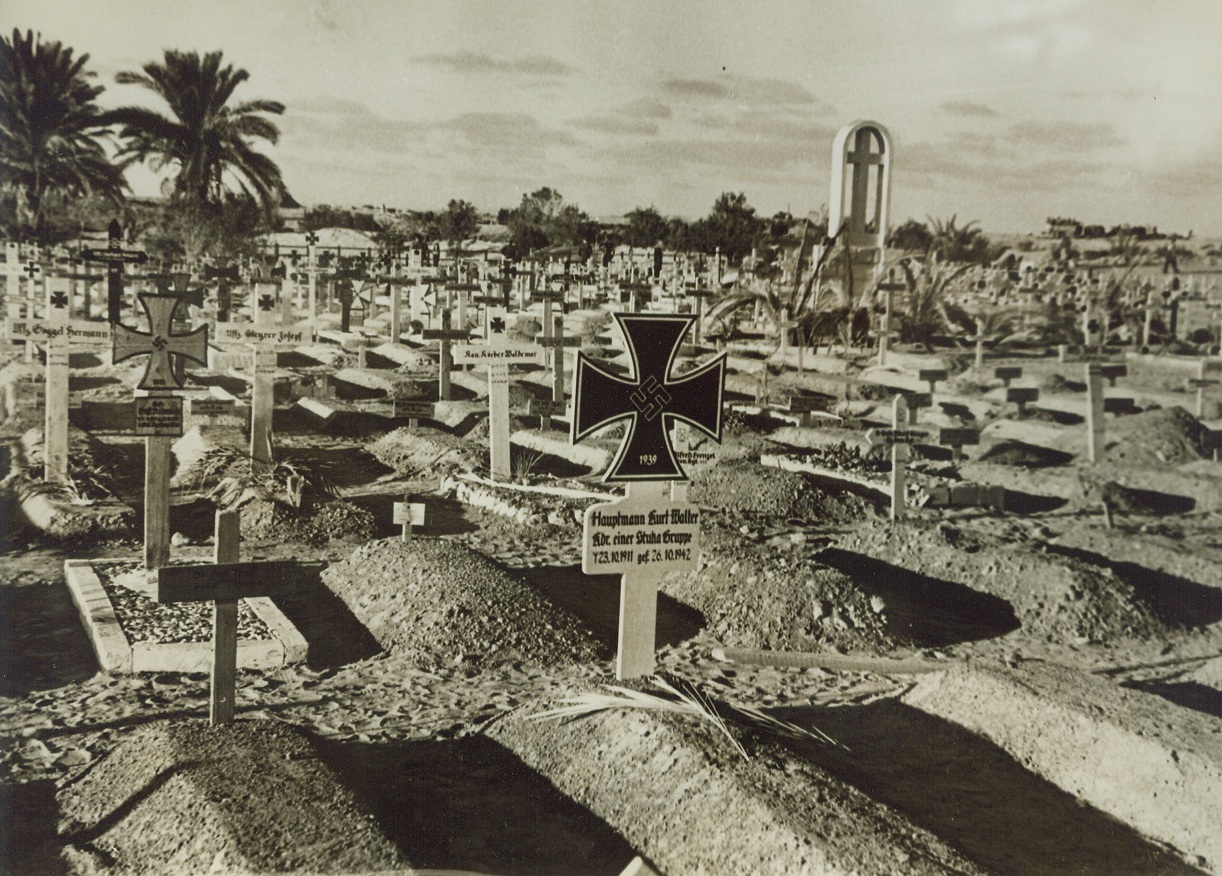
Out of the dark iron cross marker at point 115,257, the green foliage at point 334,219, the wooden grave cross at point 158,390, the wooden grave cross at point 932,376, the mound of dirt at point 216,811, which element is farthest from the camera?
the wooden grave cross at point 932,376

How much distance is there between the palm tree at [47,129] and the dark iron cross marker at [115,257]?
1.15 feet

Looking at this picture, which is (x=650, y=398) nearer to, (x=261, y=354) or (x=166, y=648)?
(x=166, y=648)

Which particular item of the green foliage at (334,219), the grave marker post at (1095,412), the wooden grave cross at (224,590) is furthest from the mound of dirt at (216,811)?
the grave marker post at (1095,412)

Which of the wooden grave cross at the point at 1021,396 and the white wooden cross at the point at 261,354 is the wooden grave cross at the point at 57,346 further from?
the wooden grave cross at the point at 1021,396

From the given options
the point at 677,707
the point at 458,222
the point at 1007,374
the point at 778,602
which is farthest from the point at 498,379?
the point at 1007,374

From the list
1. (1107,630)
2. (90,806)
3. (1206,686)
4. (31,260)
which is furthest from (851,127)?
(31,260)

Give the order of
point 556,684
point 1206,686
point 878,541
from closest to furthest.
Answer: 1. point 556,684
2. point 1206,686
3. point 878,541

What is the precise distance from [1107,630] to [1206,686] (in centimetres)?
69

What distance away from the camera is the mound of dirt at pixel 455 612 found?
21.0ft

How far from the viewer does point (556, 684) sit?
610cm

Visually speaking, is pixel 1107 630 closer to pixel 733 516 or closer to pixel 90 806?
pixel 733 516

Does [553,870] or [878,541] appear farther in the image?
[878,541]

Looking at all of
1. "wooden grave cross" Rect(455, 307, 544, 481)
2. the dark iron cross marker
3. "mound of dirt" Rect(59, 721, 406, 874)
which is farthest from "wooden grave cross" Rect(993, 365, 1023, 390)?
"mound of dirt" Rect(59, 721, 406, 874)

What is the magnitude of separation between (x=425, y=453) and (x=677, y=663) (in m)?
3.67
